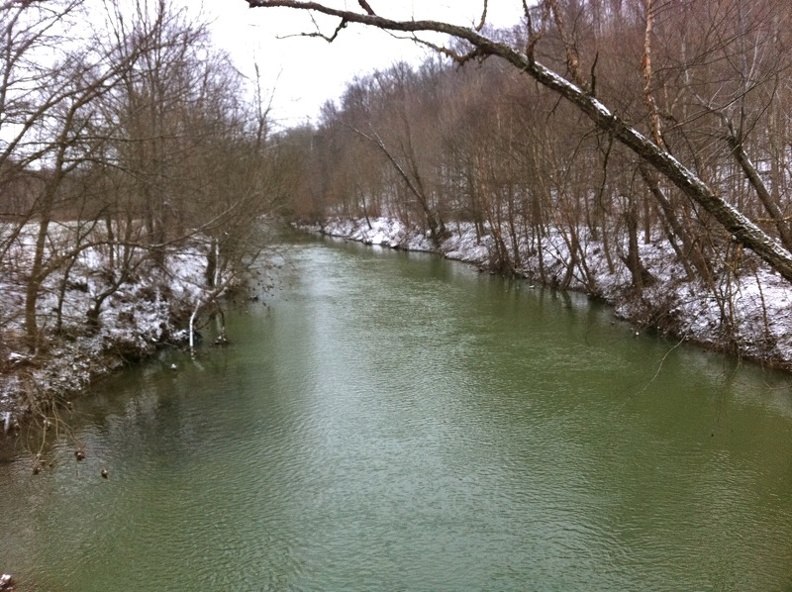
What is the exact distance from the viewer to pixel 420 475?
7.66 m

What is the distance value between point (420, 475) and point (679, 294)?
935cm

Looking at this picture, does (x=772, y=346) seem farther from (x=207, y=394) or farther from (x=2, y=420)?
(x=2, y=420)

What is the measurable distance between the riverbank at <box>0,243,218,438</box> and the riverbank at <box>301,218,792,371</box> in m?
8.17

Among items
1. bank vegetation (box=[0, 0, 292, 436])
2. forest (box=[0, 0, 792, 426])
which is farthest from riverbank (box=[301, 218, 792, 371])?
bank vegetation (box=[0, 0, 292, 436])

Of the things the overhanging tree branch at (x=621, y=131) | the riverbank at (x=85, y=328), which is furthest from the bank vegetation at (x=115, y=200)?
the overhanging tree branch at (x=621, y=131)

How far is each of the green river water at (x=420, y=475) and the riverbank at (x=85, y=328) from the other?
59 centimetres

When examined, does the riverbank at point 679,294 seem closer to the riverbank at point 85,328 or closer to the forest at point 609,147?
the forest at point 609,147

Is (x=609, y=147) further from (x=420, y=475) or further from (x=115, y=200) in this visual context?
(x=115, y=200)

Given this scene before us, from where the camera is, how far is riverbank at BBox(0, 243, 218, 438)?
7.97 metres

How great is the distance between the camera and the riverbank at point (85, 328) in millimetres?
7975

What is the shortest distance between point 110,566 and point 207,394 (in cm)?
505

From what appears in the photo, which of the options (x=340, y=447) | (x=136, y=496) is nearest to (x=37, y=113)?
(x=136, y=496)

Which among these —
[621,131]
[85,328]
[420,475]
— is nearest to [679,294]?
[420,475]

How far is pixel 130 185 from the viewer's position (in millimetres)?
11367
